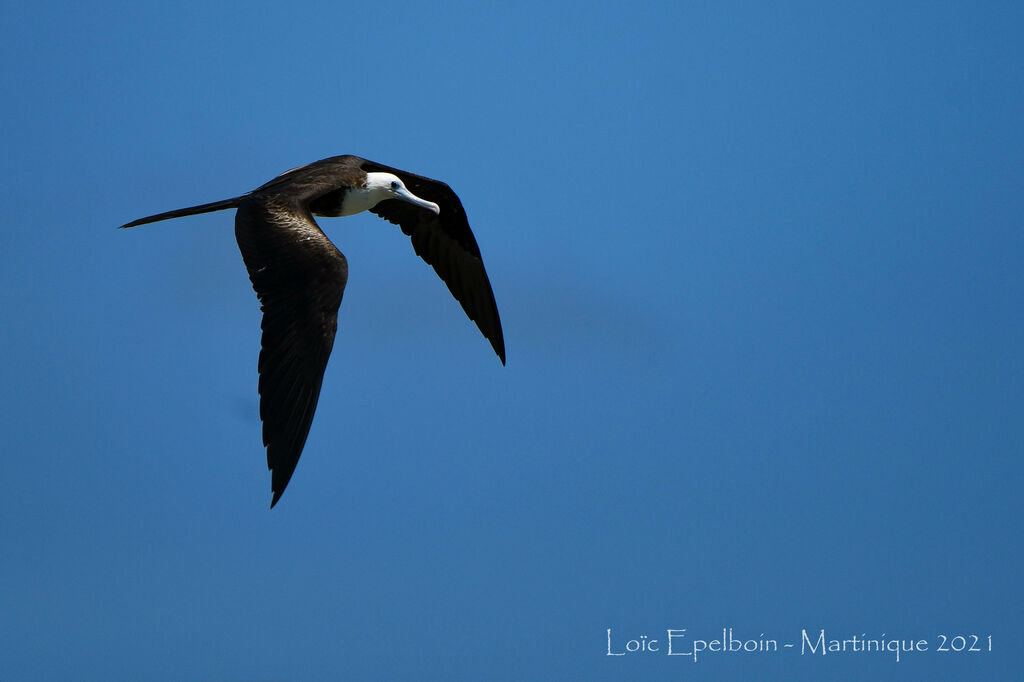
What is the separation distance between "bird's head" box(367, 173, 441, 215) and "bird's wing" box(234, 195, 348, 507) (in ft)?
4.80

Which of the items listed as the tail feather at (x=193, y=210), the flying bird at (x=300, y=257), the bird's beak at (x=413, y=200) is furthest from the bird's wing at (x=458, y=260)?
the tail feather at (x=193, y=210)

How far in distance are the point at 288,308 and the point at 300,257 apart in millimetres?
460

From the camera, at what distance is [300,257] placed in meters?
8.85

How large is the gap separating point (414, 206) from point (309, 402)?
403 centimetres

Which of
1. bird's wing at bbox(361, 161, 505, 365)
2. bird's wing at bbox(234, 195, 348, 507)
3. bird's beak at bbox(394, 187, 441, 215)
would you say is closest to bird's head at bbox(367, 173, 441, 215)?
bird's beak at bbox(394, 187, 441, 215)

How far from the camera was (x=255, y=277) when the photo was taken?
880 centimetres

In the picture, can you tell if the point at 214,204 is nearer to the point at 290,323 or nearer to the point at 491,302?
the point at 290,323

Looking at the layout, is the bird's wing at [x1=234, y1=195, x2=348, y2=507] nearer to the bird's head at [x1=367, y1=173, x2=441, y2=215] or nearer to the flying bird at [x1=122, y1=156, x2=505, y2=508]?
the flying bird at [x1=122, y1=156, x2=505, y2=508]

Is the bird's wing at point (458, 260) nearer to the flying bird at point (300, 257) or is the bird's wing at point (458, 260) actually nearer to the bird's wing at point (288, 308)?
the flying bird at point (300, 257)

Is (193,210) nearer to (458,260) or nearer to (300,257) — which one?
(300,257)

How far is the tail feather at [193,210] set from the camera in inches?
392

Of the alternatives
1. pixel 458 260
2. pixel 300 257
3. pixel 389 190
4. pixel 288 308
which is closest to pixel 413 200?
pixel 389 190

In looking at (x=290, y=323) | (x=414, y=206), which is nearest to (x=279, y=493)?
(x=290, y=323)

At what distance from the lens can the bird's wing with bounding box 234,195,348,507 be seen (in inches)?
313
